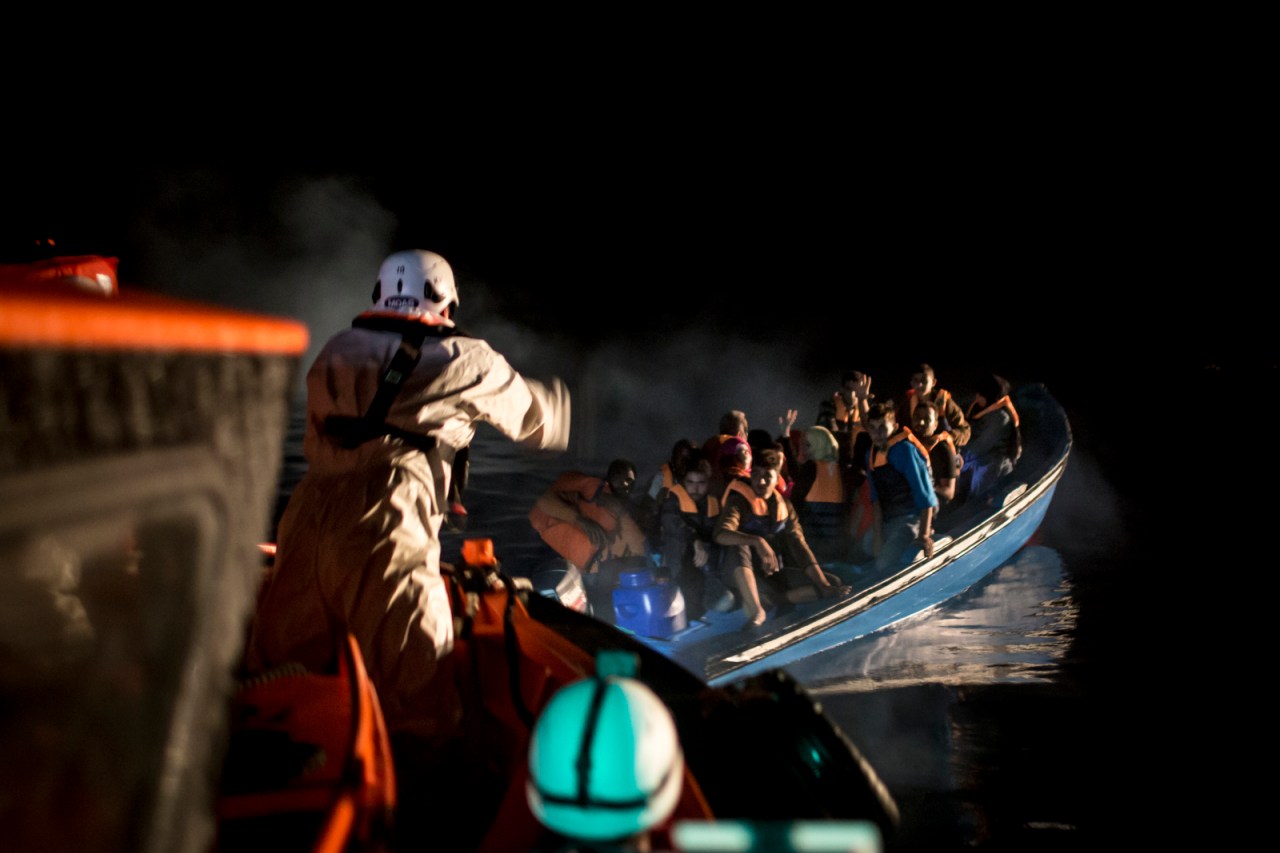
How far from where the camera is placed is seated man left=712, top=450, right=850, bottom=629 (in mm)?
5668

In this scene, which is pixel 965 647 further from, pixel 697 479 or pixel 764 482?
pixel 697 479

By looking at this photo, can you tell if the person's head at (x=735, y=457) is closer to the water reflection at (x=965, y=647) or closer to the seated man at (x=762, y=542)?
the seated man at (x=762, y=542)

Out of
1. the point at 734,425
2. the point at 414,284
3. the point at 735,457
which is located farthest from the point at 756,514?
the point at 414,284

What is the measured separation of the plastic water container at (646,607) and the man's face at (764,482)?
0.95m

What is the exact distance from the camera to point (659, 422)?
33.2 m

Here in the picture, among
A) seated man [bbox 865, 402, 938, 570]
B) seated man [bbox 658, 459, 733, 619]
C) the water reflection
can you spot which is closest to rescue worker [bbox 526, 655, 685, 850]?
seated man [bbox 658, 459, 733, 619]

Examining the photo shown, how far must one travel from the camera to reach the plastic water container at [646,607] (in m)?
5.45

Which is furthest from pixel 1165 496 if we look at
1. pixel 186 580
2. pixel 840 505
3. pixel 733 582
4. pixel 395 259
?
pixel 186 580

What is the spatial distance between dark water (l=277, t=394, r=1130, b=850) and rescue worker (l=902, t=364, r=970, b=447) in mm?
1682

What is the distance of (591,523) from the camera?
605 centimetres

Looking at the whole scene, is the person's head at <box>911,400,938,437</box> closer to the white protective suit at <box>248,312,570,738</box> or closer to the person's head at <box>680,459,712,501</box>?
the person's head at <box>680,459,712,501</box>

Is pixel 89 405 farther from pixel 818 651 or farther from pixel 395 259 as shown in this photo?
pixel 818 651

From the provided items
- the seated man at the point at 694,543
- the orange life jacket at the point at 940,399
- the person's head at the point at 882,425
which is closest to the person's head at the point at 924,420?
the person's head at the point at 882,425

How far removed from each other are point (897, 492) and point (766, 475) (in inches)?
55.3
